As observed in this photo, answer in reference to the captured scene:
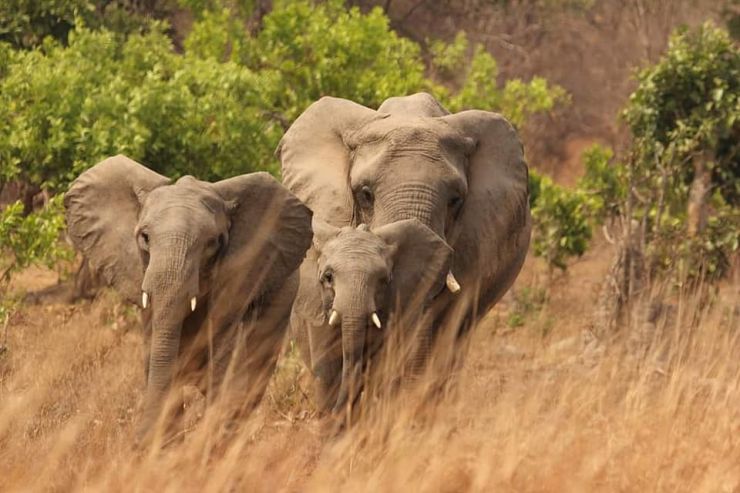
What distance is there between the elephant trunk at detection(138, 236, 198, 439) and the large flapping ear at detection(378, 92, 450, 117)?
2498mm

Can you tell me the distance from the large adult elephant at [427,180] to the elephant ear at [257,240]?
26cm

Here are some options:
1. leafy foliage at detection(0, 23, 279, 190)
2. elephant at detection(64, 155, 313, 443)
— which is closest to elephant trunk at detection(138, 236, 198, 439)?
elephant at detection(64, 155, 313, 443)

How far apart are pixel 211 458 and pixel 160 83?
6.51 m

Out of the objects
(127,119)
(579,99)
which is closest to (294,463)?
(127,119)

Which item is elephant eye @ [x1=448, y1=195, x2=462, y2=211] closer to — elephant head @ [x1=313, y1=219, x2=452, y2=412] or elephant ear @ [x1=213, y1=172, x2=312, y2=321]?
elephant head @ [x1=313, y1=219, x2=452, y2=412]

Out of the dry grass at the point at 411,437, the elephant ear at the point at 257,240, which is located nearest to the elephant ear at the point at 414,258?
the elephant ear at the point at 257,240

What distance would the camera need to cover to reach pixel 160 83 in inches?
519

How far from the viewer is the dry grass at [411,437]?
6.45 meters

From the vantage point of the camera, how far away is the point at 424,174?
926 cm

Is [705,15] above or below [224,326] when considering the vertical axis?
below

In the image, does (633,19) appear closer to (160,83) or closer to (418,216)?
(160,83)

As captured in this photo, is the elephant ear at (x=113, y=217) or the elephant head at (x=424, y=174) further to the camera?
the elephant head at (x=424, y=174)

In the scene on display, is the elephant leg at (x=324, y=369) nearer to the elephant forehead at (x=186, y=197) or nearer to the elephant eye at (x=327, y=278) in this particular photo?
the elephant eye at (x=327, y=278)

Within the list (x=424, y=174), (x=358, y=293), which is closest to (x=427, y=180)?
(x=424, y=174)
